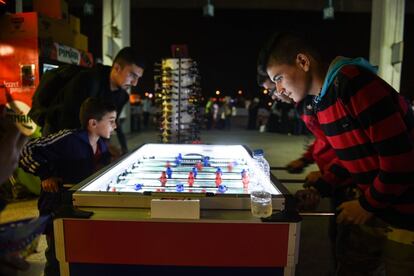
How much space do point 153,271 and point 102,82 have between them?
2005mm

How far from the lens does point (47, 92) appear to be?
3338 millimetres

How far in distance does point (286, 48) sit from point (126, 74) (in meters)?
1.67

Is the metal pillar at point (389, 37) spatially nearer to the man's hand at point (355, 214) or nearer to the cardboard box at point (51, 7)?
the cardboard box at point (51, 7)

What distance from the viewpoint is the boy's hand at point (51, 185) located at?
2295 millimetres

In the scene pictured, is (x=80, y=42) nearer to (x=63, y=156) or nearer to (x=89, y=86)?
(x=89, y=86)

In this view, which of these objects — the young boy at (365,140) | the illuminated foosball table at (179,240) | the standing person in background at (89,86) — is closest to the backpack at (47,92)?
the standing person in background at (89,86)

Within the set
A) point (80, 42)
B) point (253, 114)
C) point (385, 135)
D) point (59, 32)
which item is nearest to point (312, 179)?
point (385, 135)

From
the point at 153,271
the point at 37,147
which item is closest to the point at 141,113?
the point at 37,147

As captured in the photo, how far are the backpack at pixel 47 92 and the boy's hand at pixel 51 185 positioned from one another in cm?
102

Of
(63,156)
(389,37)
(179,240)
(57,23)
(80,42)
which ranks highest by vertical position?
(389,37)

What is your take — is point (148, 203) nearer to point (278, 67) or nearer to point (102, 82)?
point (278, 67)

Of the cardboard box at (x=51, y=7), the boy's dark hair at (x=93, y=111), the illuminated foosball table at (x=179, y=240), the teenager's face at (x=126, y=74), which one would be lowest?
the illuminated foosball table at (x=179, y=240)

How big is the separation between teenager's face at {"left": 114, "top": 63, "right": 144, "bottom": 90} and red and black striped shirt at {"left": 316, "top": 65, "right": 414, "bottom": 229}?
1782mm

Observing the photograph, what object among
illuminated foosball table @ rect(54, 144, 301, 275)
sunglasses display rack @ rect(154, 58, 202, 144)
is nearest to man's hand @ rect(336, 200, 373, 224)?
illuminated foosball table @ rect(54, 144, 301, 275)
